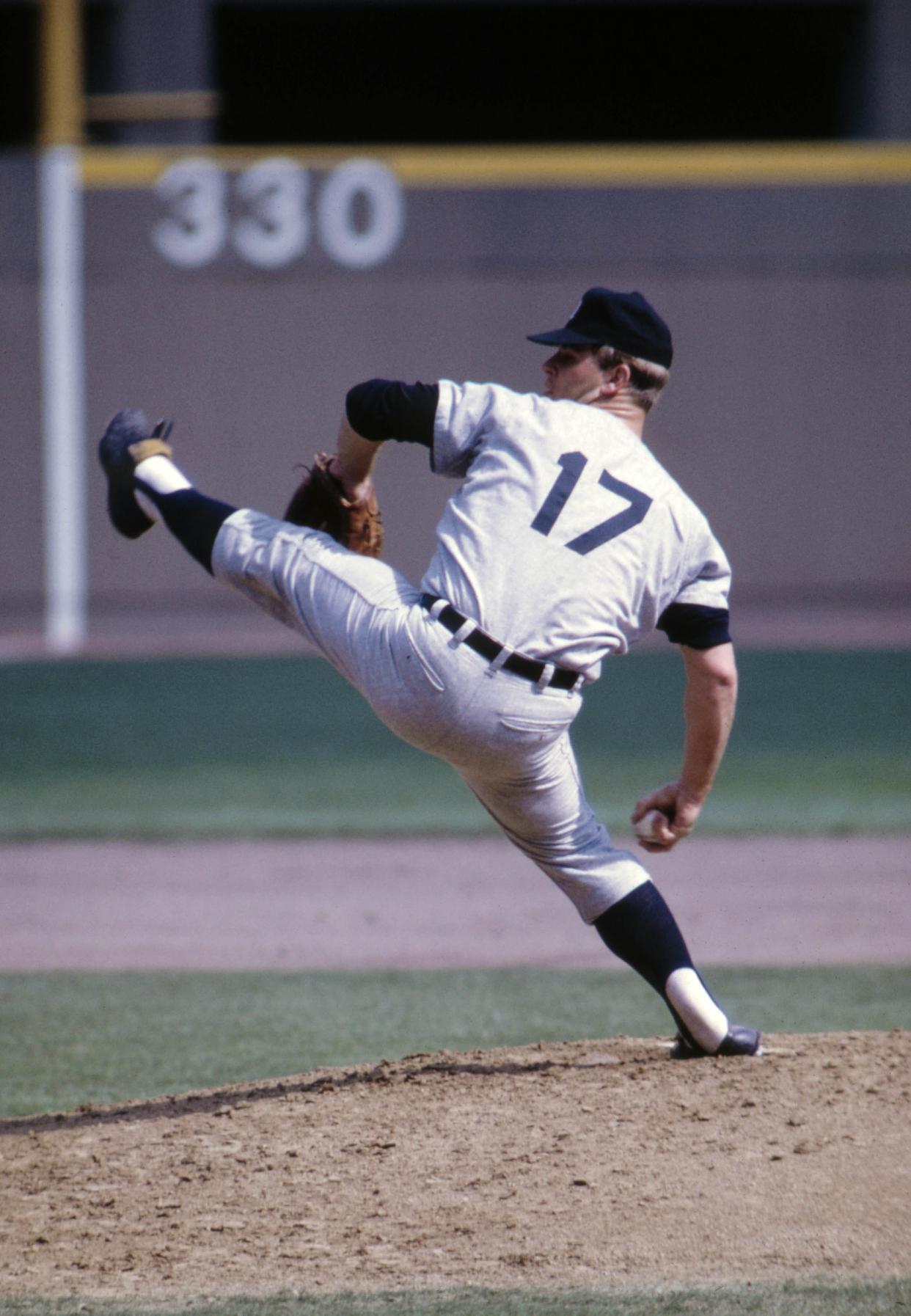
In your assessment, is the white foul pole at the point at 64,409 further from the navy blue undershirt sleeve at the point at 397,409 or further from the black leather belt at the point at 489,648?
the black leather belt at the point at 489,648

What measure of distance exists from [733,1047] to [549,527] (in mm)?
1435

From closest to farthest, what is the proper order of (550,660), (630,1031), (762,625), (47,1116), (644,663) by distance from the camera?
(550,660) → (47,1116) → (630,1031) → (644,663) → (762,625)

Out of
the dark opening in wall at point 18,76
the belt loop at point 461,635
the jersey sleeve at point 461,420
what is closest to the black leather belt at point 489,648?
the belt loop at point 461,635

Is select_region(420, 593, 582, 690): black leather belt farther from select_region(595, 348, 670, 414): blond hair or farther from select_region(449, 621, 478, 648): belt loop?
select_region(595, 348, 670, 414): blond hair

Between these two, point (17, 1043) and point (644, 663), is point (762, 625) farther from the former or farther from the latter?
point (17, 1043)

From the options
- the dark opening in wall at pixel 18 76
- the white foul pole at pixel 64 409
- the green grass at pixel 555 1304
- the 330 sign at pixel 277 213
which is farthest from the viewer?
the dark opening in wall at pixel 18 76

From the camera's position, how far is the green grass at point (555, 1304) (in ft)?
9.75

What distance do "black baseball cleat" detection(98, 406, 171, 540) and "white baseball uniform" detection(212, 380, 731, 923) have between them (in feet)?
0.93

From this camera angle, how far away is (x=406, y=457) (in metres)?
18.5

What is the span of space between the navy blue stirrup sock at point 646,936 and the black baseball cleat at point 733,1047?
0.26 m

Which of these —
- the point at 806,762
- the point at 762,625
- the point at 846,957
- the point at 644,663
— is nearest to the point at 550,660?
the point at 846,957

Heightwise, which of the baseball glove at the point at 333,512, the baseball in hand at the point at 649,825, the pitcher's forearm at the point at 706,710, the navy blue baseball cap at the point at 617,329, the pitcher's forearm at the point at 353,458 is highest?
the navy blue baseball cap at the point at 617,329

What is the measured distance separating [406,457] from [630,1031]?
45.2 ft

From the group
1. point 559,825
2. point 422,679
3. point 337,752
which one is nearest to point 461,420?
point 422,679
